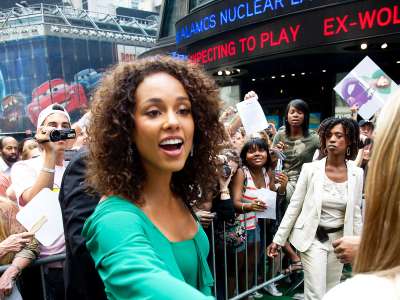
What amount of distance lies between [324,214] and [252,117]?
1.41 metres

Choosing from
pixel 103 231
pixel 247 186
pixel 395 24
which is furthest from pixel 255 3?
pixel 103 231

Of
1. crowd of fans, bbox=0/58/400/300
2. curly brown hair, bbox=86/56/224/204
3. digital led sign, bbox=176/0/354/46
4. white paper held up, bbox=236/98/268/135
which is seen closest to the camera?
crowd of fans, bbox=0/58/400/300

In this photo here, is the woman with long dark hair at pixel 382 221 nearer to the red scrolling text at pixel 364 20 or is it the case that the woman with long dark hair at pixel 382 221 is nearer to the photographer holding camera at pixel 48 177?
the photographer holding camera at pixel 48 177

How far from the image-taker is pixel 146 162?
49.7 inches

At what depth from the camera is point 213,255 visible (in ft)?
11.0

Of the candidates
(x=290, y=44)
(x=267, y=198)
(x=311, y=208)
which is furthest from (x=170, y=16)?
(x=311, y=208)

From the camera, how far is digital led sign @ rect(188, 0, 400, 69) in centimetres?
701

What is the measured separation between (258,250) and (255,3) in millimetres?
6654

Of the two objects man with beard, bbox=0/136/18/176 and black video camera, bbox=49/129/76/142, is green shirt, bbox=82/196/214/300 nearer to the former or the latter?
black video camera, bbox=49/129/76/142

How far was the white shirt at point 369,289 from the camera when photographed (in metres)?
0.81

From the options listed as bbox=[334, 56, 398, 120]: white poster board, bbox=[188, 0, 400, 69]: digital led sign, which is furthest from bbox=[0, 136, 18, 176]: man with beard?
bbox=[188, 0, 400, 69]: digital led sign

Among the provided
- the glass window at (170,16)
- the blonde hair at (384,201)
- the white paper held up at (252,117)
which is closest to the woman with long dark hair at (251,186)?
the white paper held up at (252,117)

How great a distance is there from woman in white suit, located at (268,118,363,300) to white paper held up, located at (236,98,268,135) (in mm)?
877

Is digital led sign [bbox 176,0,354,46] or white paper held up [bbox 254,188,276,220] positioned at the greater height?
digital led sign [bbox 176,0,354,46]
